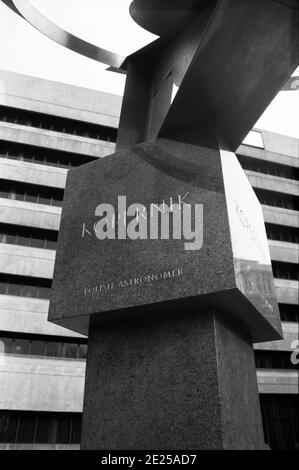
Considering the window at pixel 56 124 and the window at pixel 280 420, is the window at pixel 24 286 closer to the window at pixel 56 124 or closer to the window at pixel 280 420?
the window at pixel 56 124

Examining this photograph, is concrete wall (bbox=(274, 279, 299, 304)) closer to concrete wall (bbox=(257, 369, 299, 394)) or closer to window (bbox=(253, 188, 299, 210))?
concrete wall (bbox=(257, 369, 299, 394))

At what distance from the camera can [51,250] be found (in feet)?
81.0

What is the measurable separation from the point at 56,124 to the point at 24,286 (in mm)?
13681

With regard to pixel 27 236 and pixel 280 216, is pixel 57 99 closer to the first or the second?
pixel 27 236

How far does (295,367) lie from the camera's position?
2584 centimetres

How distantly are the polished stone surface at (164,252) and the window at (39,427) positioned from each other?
19.2 m

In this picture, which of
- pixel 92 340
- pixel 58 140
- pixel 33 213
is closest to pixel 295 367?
pixel 33 213

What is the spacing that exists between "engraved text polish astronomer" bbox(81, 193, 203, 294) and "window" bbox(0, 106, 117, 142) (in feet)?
88.3

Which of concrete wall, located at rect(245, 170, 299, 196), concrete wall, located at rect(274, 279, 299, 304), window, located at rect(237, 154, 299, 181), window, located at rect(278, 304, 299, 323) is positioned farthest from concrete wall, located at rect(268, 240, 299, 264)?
window, located at rect(237, 154, 299, 181)

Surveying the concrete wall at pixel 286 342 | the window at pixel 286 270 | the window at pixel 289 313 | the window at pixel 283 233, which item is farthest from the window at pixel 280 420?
the window at pixel 283 233

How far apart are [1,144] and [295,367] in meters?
26.5

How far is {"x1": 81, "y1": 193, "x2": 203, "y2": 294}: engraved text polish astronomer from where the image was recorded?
3836 mm

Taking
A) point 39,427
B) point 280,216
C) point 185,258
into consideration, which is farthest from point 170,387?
point 280,216
